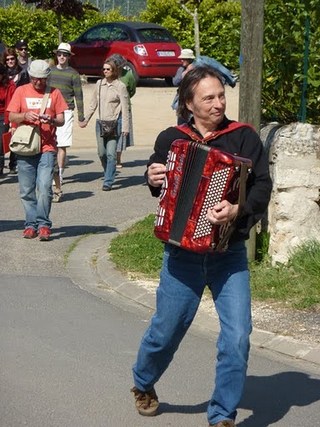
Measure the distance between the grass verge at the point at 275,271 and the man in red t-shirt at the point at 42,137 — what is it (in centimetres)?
96

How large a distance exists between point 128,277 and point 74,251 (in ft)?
4.68

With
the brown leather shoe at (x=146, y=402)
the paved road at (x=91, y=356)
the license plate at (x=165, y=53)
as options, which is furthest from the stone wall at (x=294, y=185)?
the license plate at (x=165, y=53)

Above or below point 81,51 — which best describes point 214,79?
above

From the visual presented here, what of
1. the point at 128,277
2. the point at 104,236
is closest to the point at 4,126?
the point at 104,236

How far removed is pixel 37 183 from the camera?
11.0m

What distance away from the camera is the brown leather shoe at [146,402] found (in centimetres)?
592

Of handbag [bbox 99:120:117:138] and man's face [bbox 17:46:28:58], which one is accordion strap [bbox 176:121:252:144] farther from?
man's face [bbox 17:46:28:58]

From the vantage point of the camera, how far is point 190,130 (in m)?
5.48

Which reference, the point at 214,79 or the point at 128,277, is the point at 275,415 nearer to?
the point at 214,79

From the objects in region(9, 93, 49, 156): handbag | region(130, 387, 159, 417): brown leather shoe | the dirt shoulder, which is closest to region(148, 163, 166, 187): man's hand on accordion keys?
region(130, 387, 159, 417): brown leather shoe

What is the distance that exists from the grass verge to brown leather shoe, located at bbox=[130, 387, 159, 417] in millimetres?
2470

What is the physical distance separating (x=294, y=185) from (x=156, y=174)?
3.74 meters

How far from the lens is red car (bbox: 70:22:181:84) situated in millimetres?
30250

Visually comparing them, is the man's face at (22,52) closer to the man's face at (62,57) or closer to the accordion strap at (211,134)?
the man's face at (62,57)
